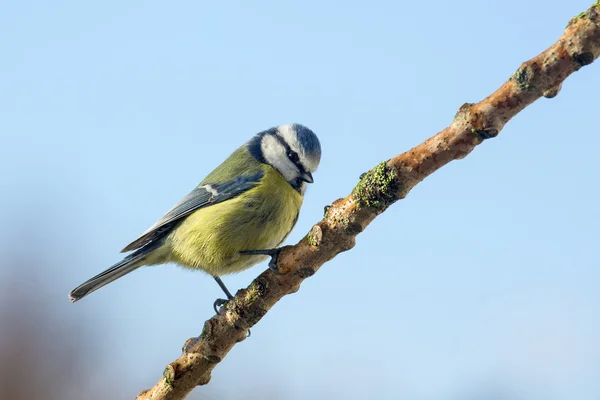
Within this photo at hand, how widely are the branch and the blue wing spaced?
884 mm

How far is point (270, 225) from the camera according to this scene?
2697mm

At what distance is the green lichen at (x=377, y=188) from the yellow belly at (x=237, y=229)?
1.05 m

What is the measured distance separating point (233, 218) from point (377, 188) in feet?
3.75

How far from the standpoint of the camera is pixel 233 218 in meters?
2.69

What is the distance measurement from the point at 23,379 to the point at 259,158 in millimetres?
1692

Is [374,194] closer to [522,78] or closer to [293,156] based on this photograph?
[522,78]

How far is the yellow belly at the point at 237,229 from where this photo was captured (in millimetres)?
2680

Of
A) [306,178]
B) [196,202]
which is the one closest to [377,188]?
[306,178]

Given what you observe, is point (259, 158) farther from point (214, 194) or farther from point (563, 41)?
point (563, 41)

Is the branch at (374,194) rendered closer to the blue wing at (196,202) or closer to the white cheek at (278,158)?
the blue wing at (196,202)

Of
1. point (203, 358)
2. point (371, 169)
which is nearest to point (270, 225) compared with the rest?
point (203, 358)

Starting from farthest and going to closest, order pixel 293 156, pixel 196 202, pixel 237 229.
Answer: pixel 293 156
pixel 196 202
pixel 237 229

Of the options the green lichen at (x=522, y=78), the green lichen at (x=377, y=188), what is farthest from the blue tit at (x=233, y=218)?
the green lichen at (x=522, y=78)

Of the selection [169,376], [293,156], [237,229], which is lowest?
[169,376]
